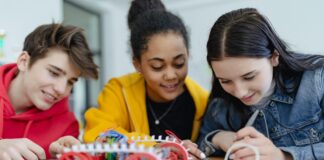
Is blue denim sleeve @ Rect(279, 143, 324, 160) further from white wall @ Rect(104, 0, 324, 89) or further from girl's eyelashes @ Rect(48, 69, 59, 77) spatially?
white wall @ Rect(104, 0, 324, 89)

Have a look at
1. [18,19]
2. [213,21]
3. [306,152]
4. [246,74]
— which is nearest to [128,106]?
[246,74]

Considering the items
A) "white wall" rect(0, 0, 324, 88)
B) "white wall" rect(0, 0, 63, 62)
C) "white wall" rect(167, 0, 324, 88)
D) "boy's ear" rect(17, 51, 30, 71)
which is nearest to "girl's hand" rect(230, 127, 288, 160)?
"boy's ear" rect(17, 51, 30, 71)

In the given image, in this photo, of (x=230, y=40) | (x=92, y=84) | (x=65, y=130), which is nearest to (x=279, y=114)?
(x=230, y=40)

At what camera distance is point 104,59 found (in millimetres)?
2896

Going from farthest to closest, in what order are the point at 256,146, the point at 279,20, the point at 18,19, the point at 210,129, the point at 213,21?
the point at 213,21
the point at 279,20
the point at 18,19
the point at 210,129
the point at 256,146

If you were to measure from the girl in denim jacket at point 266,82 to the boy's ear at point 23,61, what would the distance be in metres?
0.57

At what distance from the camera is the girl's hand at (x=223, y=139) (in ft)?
2.36

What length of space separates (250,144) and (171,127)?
49 centimetres

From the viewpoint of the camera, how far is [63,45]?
0.96 m

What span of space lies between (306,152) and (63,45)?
0.72 meters

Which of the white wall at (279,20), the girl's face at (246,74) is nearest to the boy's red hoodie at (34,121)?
the girl's face at (246,74)

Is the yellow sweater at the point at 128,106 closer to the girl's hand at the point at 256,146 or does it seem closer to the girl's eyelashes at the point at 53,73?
the girl's eyelashes at the point at 53,73

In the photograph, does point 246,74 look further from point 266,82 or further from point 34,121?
point 34,121

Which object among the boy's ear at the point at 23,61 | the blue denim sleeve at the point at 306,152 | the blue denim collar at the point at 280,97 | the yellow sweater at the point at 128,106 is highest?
the blue denim collar at the point at 280,97
